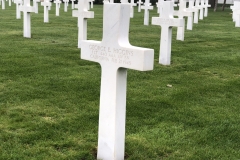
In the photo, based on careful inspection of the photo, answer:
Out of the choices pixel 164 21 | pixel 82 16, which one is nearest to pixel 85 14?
pixel 82 16

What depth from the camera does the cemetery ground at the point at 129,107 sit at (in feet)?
12.0

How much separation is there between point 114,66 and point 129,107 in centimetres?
173

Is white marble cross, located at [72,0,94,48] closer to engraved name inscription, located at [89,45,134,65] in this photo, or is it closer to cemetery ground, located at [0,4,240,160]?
cemetery ground, located at [0,4,240,160]

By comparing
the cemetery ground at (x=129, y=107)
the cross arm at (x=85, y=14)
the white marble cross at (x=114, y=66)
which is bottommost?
the cemetery ground at (x=129, y=107)

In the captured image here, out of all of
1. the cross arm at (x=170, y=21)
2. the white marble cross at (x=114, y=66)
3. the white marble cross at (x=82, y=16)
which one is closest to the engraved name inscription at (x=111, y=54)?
the white marble cross at (x=114, y=66)

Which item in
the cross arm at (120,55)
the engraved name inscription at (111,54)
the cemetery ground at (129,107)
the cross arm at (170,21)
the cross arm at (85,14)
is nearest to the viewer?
the cross arm at (120,55)

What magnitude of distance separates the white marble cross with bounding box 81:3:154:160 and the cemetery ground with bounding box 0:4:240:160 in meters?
0.27

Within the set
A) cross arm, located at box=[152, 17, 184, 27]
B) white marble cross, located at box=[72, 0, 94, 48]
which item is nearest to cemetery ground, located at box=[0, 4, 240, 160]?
Answer: white marble cross, located at box=[72, 0, 94, 48]

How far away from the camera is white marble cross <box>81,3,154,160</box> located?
9.97 ft

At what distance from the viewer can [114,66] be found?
315 cm

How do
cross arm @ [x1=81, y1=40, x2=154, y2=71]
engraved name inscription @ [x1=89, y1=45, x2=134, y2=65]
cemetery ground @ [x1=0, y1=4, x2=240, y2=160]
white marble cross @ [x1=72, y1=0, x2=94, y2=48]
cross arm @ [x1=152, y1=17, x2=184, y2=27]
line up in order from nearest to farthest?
cross arm @ [x1=81, y1=40, x2=154, y2=71], engraved name inscription @ [x1=89, y1=45, x2=134, y2=65], cemetery ground @ [x1=0, y1=4, x2=240, y2=160], cross arm @ [x1=152, y1=17, x2=184, y2=27], white marble cross @ [x1=72, y1=0, x2=94, y2=48]

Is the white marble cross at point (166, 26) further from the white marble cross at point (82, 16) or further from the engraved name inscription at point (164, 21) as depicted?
the white marble cross at point (82, 16)

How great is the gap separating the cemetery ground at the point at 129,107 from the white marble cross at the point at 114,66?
0.89ft

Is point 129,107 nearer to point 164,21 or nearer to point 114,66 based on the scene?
point 114,66
